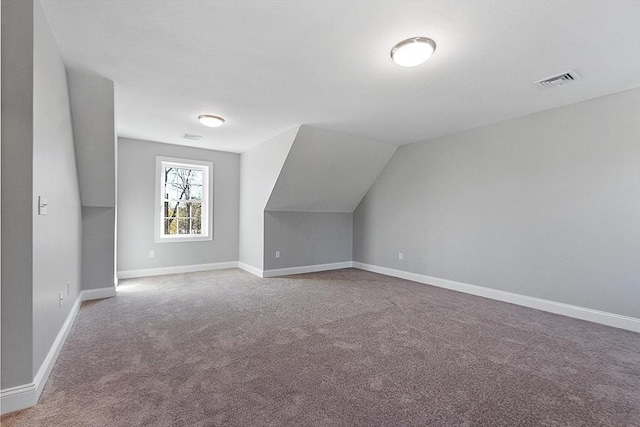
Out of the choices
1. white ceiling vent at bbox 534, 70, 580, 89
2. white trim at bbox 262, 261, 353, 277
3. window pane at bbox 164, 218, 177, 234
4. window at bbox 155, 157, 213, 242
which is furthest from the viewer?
window pane at bbox 164, 218, 177, 234

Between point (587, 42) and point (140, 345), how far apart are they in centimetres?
432

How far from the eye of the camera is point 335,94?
3166 mm

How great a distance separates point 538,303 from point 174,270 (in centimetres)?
572

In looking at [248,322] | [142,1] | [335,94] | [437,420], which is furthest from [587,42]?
[248,322]

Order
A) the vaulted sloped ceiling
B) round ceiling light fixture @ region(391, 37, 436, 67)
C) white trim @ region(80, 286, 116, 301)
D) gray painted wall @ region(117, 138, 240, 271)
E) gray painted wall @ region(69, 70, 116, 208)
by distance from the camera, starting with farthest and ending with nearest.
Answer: gray painted wall @ region(117, 138, 240, 271) < the vaulted sloped ceiling < white trim @ region(80, 286, 116, 301) < gray painted wall @ region(69, 70, 116, 208) < round ceiling light fixture @ region(391, 37, 436, 67)

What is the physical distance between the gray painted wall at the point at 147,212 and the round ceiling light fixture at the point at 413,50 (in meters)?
4.51

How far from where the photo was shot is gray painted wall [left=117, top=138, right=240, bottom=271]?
197 inches

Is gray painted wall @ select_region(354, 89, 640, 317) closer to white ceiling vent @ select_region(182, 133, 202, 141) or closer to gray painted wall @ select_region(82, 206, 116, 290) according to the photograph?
white ceiling vent @ select_region(182, 133, 202, 141)

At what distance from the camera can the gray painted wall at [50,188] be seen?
1808mm

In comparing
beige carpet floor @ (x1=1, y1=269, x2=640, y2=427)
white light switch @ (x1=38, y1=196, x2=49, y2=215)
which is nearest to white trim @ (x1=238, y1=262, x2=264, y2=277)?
beige carpet floor @ (x1=1, y1=269, x2=640, y2=427)

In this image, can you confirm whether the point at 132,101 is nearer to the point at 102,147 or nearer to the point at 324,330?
the point at 102,147

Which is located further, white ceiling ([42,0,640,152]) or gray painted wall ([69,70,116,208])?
gray painted wall ([69,70,116,208])

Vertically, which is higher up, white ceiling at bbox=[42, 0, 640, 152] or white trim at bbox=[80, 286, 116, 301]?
white ceiling at bbox=[42, 0, 640, 152]

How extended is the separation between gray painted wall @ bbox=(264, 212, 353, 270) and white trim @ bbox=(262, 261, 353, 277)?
0.20 feet
